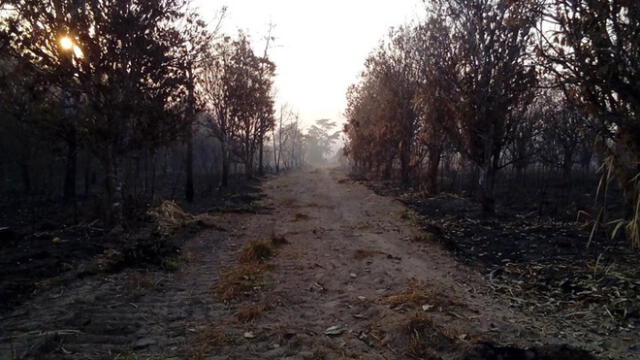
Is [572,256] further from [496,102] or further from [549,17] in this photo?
[496,102]

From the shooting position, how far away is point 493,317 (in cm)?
542

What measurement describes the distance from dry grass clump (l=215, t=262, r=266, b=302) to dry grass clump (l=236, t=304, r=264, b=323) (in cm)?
67

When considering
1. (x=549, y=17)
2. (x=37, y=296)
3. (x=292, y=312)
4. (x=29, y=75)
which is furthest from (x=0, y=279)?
(x=549, y=17)

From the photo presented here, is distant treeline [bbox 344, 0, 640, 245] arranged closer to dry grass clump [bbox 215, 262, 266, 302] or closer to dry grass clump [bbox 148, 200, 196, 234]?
dry grass clump [bbox 215, 262, 266, 302]

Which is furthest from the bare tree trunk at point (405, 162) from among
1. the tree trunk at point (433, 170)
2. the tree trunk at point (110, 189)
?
the tree trunk at point (110, 189)

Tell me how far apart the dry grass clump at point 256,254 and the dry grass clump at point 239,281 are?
32 cm

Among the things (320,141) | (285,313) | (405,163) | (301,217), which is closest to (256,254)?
(285,313)

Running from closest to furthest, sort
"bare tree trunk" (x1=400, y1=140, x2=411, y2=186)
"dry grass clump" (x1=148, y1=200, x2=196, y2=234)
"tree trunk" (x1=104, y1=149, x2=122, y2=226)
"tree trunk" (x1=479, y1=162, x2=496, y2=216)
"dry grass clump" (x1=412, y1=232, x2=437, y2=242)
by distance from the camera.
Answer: "dry grass clump" (x1=412, y1=232, x2=437, y2=242), "tree trunk" (x1=104, y1=149, x2=122, y2=226), "dry grass clump" (x1=148, y1=200, x2=196, y2=234), "tree trunk" (x1=479, y1=162, x2=496, y2=216), "bare tree trunk" (x1=400, y1=140, x2=411, y2=186)

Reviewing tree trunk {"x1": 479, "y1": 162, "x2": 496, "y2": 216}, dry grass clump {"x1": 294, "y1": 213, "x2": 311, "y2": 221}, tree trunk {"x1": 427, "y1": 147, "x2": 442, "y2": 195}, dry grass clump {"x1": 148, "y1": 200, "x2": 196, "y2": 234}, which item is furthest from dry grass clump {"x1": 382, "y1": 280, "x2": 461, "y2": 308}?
tree trunk {"x1": 427, "y1": 147, "x2": 442, "y2": 195}

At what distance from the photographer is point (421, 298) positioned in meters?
5.88

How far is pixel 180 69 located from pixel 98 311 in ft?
27.2

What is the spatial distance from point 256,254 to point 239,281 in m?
1.78

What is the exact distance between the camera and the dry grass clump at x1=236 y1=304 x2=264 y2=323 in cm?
546

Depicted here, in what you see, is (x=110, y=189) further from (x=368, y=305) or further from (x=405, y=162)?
(x=405, y=162)
